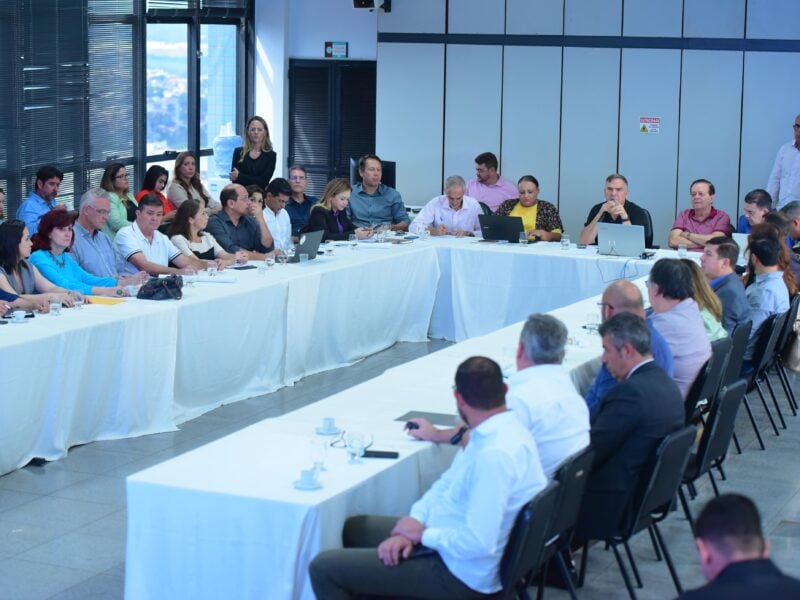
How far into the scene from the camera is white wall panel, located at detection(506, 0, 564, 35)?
12.3 meters

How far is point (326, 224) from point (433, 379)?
4488 millimetres

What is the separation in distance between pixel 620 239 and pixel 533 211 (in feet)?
4.04

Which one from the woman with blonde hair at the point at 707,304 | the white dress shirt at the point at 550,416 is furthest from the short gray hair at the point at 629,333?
the woman with blonde hair at the point at 707,304

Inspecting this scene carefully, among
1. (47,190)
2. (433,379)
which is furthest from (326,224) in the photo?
(433,379)

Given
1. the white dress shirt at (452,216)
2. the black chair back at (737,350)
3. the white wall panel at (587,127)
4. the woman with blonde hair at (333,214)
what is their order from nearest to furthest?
the black chair back at (737,350)
the woman with blonde hair at (333,214)
the white dress shirt at (452,216)
the white wall panel at (587,127)

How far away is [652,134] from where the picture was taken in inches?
482

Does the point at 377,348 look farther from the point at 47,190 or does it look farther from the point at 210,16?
the point at 210,16

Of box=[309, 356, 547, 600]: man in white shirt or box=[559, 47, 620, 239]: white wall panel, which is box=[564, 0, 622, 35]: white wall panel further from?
box=[309, 356, 547, 600]: man in white shirt

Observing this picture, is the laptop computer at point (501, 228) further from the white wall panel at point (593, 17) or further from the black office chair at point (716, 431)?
the black office chair at point (716, 431)

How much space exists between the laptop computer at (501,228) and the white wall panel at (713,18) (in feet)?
12.1

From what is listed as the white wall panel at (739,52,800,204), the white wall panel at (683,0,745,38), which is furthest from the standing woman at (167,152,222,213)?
the white wall panel at (739,52,800,204)

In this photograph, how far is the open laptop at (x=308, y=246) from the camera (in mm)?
8327

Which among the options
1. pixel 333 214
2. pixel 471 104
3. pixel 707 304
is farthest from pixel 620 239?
pixel 471 104

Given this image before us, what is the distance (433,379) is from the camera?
526 centimetres
